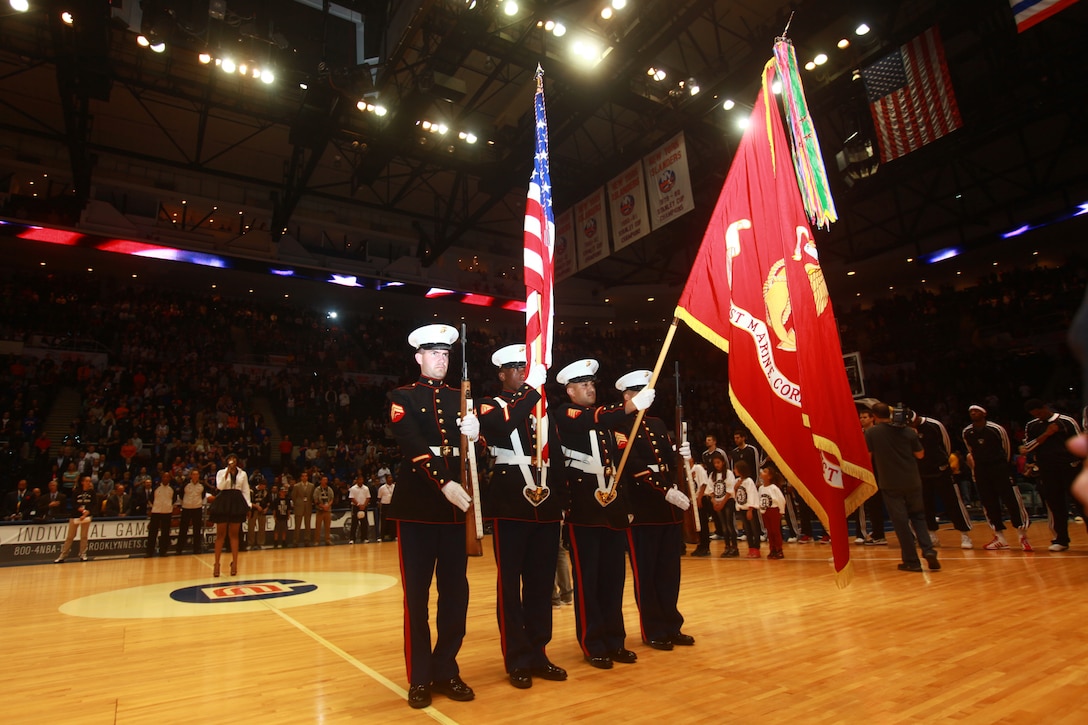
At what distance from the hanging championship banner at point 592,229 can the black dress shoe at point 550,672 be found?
11625 millimetres

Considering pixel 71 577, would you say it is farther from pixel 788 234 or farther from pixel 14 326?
pixel 14 326

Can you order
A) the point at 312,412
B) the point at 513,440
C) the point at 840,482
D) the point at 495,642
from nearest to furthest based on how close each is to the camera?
the point at 840,482, the point at 513,440, the point at 495,642, the point at 312,412

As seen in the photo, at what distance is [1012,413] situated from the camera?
18969 mm

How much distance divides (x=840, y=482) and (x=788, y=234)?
55.4 inches

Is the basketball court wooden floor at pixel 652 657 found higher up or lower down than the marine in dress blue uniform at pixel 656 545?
lower down

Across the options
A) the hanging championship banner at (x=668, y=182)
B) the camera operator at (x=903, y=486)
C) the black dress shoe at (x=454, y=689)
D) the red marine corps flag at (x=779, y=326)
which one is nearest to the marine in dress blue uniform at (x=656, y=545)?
the red marine corps flag at (x=779, y=326)

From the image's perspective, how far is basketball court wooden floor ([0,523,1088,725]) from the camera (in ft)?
9.25

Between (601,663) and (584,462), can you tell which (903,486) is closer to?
(584,462)

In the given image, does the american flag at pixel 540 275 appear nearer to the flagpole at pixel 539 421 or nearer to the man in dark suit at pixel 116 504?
the flagpole at pixel 539 421

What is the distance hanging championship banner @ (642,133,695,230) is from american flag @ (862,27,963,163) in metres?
3.40

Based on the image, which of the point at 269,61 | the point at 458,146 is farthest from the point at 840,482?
the point at 458,146

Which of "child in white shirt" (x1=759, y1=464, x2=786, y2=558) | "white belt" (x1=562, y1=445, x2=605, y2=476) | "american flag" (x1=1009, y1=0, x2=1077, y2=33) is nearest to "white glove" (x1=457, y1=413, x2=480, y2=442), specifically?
"white belt" (x1=562, y1=445, x2=605, y2=476)

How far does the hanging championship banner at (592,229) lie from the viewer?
1441 centimetres

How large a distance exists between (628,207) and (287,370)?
1436 cm
